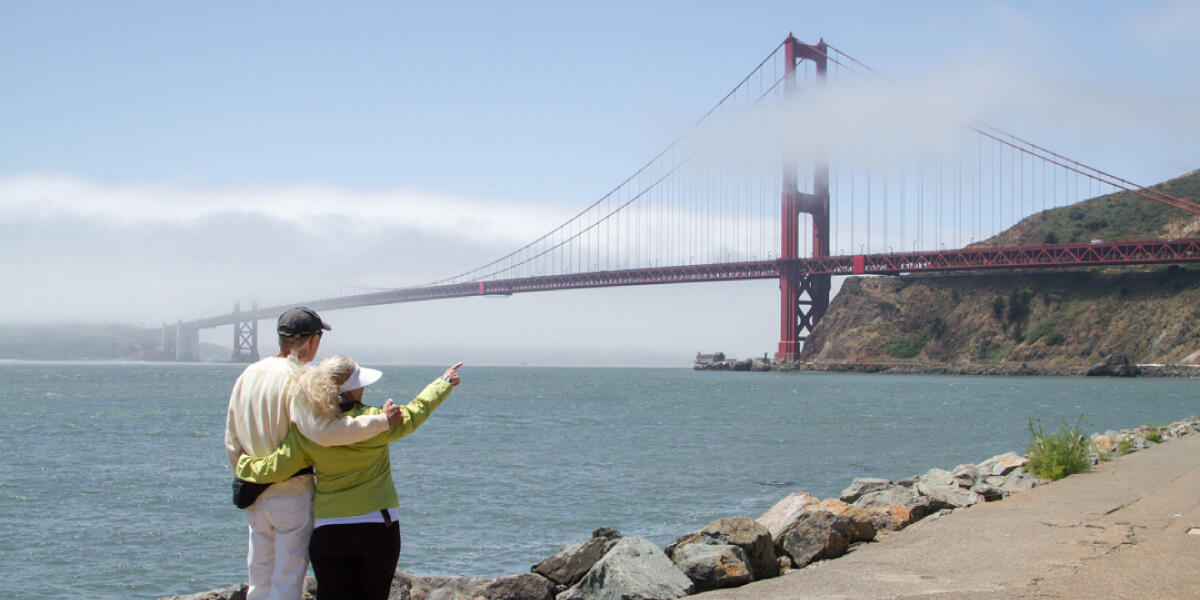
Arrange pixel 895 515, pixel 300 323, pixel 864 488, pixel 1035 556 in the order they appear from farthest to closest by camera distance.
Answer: pixel 864 488 → pixel 895 515 → pixel 1035 556 → pixel 300 323

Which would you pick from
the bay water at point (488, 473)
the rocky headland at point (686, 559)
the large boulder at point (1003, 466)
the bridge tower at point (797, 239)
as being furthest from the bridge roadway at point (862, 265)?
the rocky headland at point (686, 559)

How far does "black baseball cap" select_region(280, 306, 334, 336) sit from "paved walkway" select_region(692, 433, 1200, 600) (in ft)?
9.15

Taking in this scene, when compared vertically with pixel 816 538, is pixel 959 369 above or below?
below

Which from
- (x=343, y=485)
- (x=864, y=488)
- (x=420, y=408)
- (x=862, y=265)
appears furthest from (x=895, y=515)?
(x=862, y=265)

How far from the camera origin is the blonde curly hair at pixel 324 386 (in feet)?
10.9

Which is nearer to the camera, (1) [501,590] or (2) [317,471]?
(2) [317,471]

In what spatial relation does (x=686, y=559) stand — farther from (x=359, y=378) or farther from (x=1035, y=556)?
(x=359, y=378)

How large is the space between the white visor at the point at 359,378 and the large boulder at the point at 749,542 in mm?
3084

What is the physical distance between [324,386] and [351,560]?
608 mm

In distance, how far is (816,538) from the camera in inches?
256

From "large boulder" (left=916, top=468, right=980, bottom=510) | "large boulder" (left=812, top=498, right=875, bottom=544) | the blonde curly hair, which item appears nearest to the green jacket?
the blonde curly hair

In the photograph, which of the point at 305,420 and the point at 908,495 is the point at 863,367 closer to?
the point at 908,495

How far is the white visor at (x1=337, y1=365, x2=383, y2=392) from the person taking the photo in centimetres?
344

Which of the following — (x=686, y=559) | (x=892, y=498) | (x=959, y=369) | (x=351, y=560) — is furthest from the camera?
(x=959, y=369)
